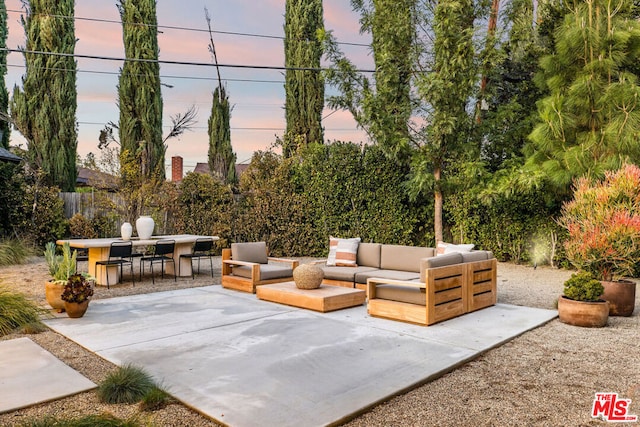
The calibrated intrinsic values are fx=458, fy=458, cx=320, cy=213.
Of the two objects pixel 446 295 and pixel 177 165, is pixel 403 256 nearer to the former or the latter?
pixel 446 295

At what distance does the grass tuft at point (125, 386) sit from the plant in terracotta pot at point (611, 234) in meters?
5.10

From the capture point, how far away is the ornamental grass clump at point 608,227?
5.35m

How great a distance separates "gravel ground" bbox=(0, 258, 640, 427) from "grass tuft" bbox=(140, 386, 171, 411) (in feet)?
0.18

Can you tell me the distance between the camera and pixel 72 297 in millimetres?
5262

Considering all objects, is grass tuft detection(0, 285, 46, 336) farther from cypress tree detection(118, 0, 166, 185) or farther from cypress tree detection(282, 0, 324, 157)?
cypress tree detection(282, 0, 324, 157)

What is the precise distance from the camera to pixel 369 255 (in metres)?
7.12

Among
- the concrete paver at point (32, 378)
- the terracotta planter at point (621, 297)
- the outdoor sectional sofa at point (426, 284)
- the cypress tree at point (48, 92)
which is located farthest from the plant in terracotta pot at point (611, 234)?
the cypress tree at point (48, 92)

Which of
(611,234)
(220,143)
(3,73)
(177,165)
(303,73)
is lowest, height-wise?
(611,234)

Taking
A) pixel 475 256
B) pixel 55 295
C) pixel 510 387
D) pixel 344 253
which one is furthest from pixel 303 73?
pixel 510 387

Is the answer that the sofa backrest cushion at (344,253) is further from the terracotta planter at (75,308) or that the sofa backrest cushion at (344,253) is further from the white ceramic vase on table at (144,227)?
the terracotta planter at (75,308)

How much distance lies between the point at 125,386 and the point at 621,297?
18.2ft

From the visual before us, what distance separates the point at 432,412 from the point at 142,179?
457 inches

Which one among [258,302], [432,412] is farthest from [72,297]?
[432,412]

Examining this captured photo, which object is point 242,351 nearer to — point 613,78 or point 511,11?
point 613,78
